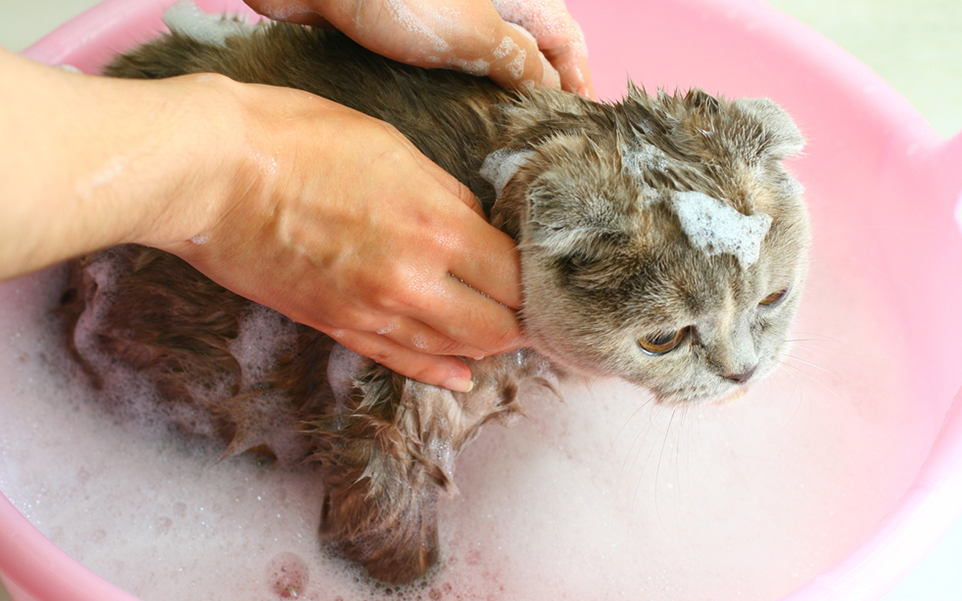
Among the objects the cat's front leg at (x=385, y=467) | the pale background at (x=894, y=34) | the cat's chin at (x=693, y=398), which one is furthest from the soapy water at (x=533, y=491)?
the pale background at (x=894, y=34)

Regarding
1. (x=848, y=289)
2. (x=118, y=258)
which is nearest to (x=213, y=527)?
(x=118, y=258)

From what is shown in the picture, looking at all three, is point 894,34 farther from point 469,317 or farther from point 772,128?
point 469,317

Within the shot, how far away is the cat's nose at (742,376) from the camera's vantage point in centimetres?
117

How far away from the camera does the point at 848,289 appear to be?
1.99 m

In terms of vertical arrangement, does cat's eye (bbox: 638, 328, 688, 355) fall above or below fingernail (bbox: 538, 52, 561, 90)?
below

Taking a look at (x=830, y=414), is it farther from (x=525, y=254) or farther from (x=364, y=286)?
(x=364, y=286)

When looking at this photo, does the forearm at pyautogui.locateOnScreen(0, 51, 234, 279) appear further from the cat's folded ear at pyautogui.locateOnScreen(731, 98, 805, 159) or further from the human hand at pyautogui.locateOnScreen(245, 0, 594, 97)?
the cat's folded ear at pyautogui.locateOnScreen(731, 98, 805, 159)

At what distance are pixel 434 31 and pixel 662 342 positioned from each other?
0.62 m

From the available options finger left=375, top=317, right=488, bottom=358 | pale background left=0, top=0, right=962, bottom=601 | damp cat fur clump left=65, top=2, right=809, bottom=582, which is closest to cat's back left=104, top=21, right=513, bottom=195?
damp cat fur clump left=65, top=2, right=809, bottom=582

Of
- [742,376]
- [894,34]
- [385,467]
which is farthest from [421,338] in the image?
[894,34]

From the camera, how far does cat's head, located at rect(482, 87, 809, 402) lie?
1031mm

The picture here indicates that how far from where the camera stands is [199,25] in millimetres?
1494

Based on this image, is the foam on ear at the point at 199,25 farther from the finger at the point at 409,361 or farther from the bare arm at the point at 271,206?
the finger at the point at 409,361

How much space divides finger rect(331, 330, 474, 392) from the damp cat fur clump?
46 mm
